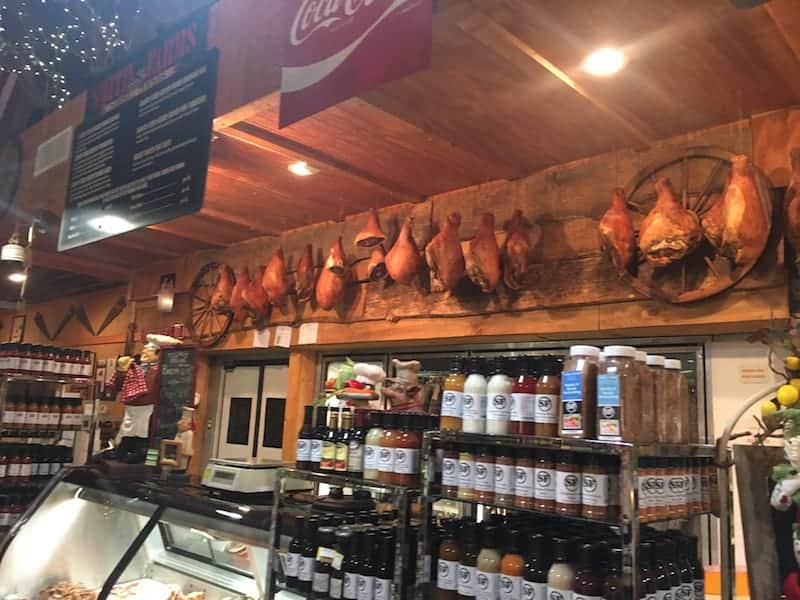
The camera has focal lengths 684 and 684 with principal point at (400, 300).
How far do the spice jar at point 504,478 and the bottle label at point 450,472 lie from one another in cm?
14

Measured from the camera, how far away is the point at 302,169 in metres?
3.58

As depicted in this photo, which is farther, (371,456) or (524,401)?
(371,456)

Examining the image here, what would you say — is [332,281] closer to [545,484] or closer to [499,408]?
[499,408]

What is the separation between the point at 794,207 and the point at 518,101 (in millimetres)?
1059

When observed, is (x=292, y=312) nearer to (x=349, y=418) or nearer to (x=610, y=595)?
(x=349, y=418)

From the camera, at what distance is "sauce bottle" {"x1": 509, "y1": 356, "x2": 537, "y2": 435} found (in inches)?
70.1

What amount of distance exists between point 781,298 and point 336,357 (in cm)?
280

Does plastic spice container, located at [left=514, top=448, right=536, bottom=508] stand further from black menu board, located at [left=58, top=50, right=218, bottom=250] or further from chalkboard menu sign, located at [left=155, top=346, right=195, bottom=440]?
chalkboard menu sign, located at [left=155, top=346, right=195, bottom=440]

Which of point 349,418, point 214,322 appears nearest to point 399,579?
point 349,418

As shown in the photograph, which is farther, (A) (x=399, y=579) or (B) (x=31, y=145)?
(B) (x=31, y=145)

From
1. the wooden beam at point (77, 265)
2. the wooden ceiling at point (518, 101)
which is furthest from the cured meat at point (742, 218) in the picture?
the wooden beam at point (77, 265)

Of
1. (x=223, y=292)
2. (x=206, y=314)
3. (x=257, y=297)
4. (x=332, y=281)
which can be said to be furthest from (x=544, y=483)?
(x=206, y=314)

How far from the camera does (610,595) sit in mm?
1564

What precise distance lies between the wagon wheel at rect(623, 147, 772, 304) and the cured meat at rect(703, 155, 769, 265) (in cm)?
11
